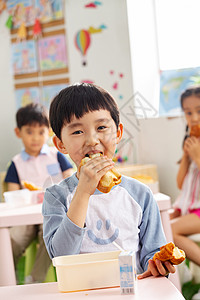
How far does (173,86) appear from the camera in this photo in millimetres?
3883

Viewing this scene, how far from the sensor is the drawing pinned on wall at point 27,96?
13.9 feet

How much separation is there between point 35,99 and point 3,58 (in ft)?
1.50

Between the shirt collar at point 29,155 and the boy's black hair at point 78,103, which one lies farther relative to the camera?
the shirt collar at point 29,155

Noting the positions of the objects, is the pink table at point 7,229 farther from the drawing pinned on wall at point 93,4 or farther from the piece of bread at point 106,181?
the drawing pinned on wall at point 93,4

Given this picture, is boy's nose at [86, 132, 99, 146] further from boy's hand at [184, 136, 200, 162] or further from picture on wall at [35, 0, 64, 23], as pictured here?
picture on wall at [35, 0, 64, 23]

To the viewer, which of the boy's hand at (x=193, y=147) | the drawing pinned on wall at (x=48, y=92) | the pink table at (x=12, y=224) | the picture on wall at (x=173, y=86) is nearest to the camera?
the pink table at (x=12, y=224)

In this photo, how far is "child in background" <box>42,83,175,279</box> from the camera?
4.00ft

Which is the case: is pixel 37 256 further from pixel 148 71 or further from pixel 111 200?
pixel 148 71

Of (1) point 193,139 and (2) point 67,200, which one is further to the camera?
(1) point 193,139

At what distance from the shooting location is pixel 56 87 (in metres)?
4.14

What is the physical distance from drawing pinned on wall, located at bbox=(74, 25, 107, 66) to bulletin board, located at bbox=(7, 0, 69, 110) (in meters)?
0.12

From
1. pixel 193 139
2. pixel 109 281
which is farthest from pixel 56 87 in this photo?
pixel 109 281

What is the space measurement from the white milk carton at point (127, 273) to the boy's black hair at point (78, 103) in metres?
0.42

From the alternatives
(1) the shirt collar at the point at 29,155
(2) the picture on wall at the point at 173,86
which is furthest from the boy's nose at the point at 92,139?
(2) the picture on wall at the point at 173,86
